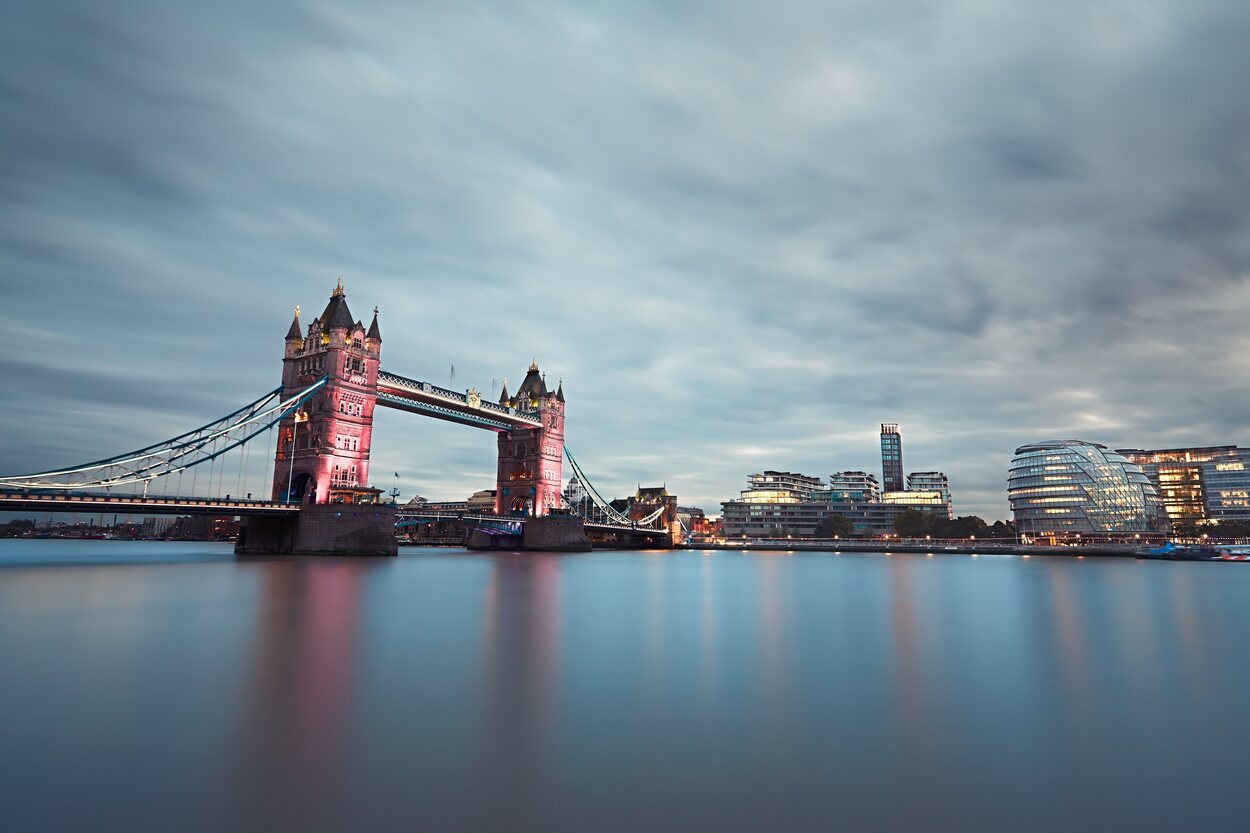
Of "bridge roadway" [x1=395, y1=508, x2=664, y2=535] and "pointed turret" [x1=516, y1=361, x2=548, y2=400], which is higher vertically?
"pointed turret" [x1=516, y1=361, x2=548, y2=400]

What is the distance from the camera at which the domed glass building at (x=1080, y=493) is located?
122688mm

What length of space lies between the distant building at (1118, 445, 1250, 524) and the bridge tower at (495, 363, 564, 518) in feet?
480

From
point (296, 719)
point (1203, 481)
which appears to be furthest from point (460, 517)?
point (1203, 481)

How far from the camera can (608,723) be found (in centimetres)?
971

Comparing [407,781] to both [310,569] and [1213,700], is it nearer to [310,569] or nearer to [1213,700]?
[1213,700]

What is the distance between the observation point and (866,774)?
303 inches

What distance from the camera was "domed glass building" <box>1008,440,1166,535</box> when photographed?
123m

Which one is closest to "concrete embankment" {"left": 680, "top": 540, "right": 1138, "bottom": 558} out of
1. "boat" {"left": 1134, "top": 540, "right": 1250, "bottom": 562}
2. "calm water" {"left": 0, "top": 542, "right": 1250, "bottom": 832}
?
"boat" {"left": 1134, "top": 540, "right": 1250, "bottom": 562}

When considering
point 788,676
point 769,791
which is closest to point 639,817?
point 769,791

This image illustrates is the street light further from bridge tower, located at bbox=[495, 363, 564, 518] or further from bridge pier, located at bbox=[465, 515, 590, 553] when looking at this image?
bridge tower, located at bbox=[495, 363, 564, 518]

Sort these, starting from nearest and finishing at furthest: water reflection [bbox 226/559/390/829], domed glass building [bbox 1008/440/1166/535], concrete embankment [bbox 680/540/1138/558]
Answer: water reflection [bbox 226/559/390/829] → concrete embankment [bbox 680/540/1138/558] → domed glass building [bbox 1008/440/1166/535]

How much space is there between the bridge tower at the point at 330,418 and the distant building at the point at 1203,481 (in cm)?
17542

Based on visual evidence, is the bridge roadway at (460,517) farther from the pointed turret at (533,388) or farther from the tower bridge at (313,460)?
the pointed turret at (533,388)

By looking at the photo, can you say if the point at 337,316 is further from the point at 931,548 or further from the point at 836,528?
the point at 836,528
